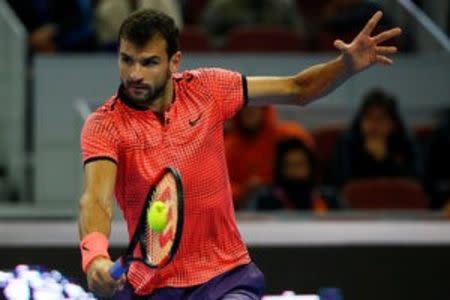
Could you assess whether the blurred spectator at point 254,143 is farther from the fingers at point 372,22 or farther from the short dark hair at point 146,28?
the short dark hair at point 146,28

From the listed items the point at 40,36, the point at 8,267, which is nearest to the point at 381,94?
the point at 40,36

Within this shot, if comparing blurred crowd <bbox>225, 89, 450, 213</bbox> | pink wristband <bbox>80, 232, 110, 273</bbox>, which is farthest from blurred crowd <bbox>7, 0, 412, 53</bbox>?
pink wristband <bbox>80, 232, 110, 273</bbox>

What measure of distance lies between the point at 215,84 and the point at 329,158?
4.29 meters

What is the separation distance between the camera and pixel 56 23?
1055cm

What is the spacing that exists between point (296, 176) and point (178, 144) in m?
3.59

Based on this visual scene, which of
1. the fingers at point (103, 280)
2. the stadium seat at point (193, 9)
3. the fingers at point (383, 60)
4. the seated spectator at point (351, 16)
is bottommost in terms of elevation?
the fingers at point (103, 280)

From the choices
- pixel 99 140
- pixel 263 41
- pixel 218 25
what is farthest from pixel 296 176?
pixel 99 140

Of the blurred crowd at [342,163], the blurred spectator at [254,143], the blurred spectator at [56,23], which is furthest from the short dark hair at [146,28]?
the blurred spectator at [56,23]

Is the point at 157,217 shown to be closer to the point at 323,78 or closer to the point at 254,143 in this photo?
the point at 323,78

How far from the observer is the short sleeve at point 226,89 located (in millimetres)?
5156

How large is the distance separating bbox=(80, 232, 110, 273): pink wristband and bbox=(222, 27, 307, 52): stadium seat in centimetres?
570

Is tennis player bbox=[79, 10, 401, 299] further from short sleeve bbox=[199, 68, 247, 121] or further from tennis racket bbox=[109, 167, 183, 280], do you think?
tennis racket bbox=[109, 167, 183, 280]

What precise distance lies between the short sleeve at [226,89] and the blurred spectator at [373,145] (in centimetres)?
367

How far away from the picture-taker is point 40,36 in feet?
34.0
